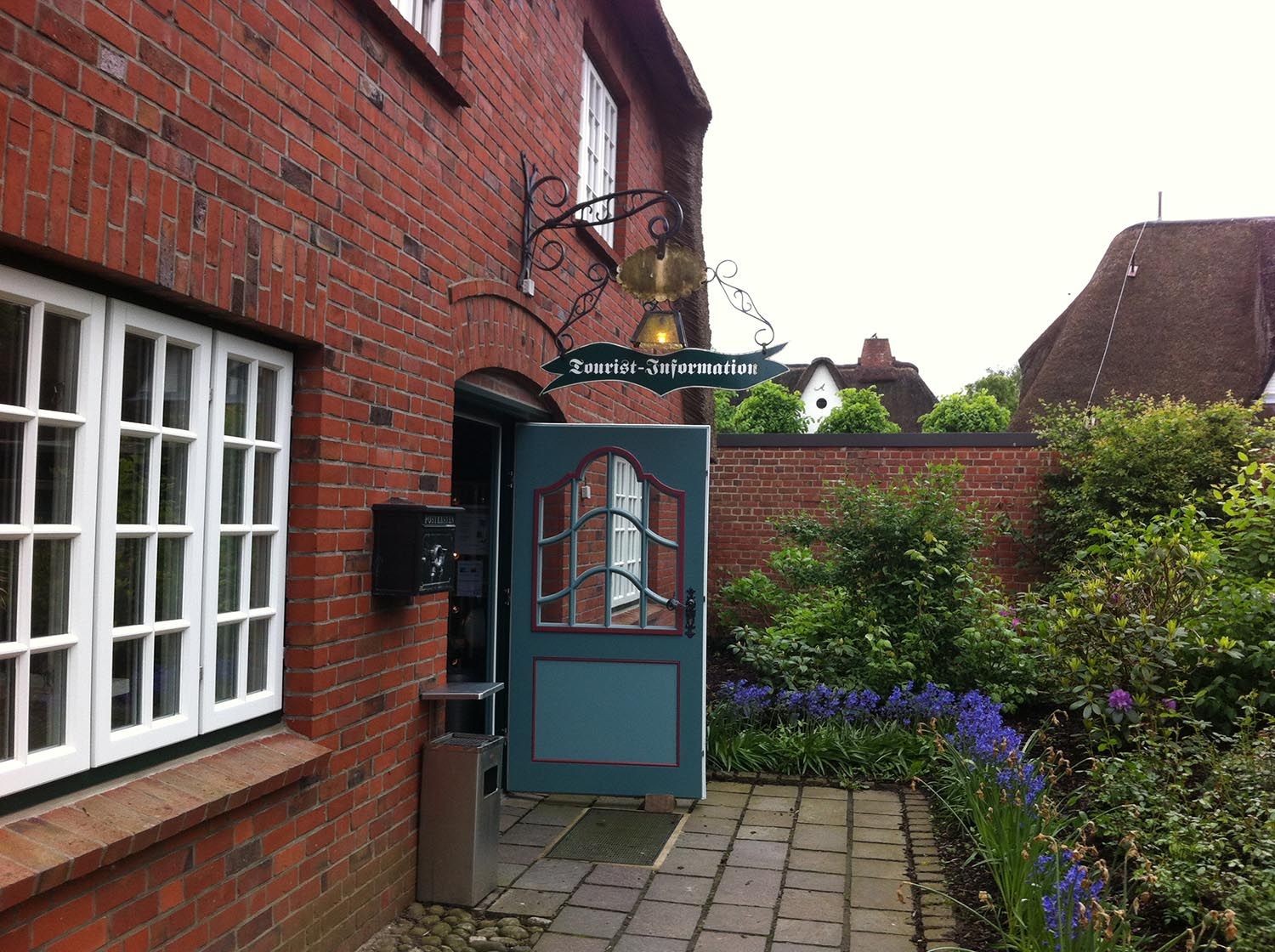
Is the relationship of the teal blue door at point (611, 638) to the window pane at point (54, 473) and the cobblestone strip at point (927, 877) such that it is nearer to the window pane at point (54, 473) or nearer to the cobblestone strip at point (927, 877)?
the cobblestone strip at point (927, 877)

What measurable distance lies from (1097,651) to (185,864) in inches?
203

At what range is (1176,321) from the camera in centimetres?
2409

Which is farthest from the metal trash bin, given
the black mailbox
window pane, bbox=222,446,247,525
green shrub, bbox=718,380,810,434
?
green shrub, bbox=718,380,810,434

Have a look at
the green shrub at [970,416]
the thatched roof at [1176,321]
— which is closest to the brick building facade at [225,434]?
the thatched roof at [1176,321]

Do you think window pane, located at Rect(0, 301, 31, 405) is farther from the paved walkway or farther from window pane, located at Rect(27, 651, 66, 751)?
the paved walkway

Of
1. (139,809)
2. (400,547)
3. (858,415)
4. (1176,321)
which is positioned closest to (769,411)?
(858,415)

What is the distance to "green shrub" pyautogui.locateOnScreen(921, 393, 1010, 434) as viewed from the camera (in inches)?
1388

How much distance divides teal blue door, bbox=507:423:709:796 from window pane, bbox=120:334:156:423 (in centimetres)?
325

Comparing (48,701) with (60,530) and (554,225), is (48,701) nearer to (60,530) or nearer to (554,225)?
(60,530)

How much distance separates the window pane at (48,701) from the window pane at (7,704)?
0.05 meters

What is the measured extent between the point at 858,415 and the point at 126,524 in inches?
1299

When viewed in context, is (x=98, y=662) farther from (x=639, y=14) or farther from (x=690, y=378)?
(x=639, y=14)

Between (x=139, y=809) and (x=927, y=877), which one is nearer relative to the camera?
(x=139, y=809)

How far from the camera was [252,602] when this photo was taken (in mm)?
3693
